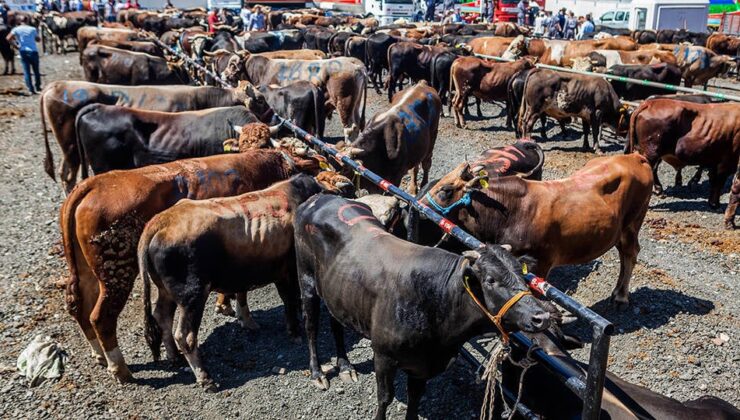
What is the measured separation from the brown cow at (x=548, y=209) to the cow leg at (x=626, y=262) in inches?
9.0

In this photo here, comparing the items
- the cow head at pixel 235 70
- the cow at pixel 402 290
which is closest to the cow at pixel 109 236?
the cow at pixel 402 290

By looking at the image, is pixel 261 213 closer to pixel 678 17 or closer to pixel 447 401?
pixel 447 401

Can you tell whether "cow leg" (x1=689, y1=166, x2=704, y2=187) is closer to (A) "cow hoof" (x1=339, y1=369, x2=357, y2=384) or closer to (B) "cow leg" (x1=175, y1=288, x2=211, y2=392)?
(A) "cow hoof" (x1=339, y1=369, x2=357, y2=384)

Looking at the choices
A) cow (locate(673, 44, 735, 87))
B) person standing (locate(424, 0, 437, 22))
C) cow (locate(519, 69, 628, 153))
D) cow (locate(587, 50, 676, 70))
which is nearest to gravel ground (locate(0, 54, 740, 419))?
cow (locate(519, 69, 628, 153))

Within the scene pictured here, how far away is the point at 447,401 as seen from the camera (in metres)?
4.86

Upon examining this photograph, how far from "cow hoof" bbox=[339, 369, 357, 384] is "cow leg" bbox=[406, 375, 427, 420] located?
0.92m

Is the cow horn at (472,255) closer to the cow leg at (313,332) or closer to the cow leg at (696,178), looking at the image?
the cow leg at (313,332)

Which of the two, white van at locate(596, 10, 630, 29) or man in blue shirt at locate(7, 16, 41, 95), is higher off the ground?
white van at locate(596, 10, 630, 29)

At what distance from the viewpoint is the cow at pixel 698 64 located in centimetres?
1853

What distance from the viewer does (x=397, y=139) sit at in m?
8.69

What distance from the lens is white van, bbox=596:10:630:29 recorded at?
34.3 meters

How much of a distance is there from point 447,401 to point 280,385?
145 cm

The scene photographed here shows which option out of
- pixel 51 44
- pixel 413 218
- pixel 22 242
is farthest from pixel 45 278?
pixel 51 44

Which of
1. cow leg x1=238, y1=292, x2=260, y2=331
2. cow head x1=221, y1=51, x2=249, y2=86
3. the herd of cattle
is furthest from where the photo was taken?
cow head x1=221, y1=51, x2=249, y2=86
